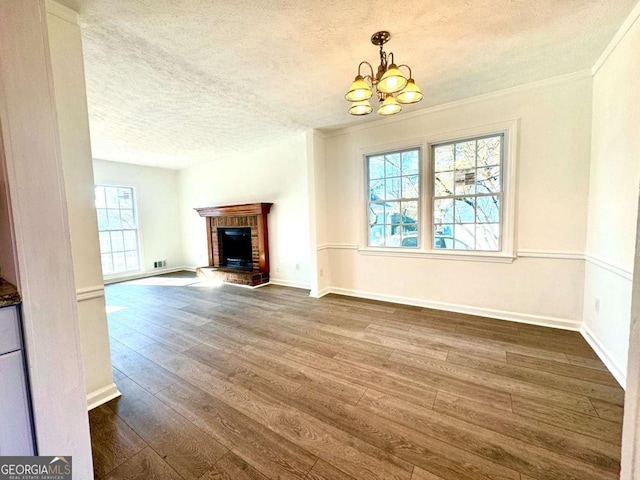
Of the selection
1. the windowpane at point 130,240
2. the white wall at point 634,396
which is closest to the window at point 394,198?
the white wall at point 634,396

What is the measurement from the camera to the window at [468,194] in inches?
121

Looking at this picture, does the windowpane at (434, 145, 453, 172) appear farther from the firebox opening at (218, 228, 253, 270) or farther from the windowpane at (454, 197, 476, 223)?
the firebox opening at (218, 228, 253, 270)

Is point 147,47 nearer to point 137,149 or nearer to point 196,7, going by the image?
point 196,7

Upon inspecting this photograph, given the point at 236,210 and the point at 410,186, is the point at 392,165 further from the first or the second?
the point at 236,210

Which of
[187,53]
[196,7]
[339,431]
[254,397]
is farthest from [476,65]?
[254,397]

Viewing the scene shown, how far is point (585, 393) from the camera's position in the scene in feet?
5.91

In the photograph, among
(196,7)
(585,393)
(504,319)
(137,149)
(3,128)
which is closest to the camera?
(3,128)

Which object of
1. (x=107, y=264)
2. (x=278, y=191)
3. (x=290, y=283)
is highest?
(x=278, y=191)

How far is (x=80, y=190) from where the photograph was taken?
1.70 meters

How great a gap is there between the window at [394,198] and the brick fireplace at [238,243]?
212 centimetres

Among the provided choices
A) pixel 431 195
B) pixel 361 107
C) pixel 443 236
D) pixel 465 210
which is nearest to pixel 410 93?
pixel 361 107

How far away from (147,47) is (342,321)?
10.3 feet

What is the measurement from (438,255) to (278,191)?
302 centimetres

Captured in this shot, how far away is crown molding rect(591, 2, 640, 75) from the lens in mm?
1772
